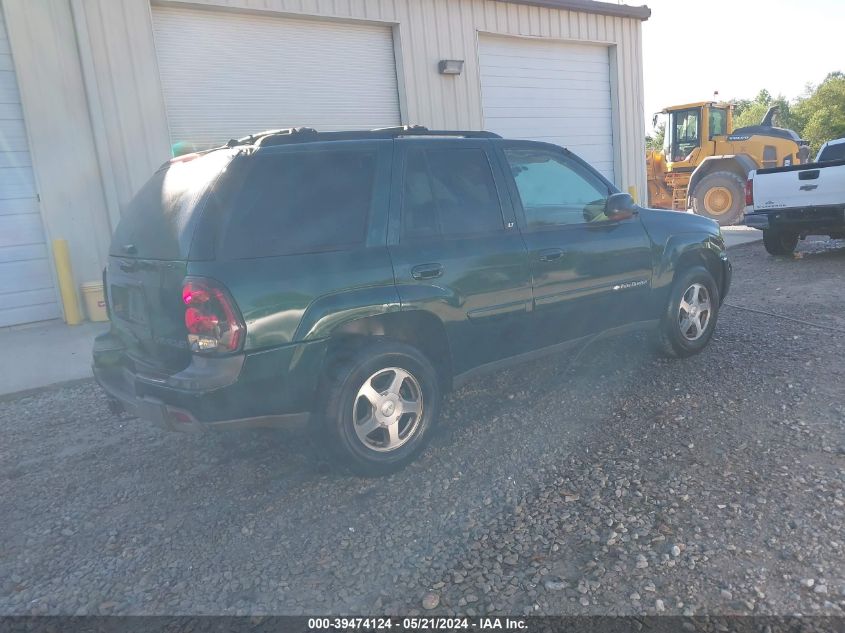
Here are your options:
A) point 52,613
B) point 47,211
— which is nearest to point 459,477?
point 52,613

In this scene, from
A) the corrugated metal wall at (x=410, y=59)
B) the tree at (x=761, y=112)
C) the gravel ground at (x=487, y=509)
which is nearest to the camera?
the gravel ground at (x=487, y=509)

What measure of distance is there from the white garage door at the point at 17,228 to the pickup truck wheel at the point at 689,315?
726 cm

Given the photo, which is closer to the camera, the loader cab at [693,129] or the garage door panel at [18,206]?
the garage door panel at [18,206]

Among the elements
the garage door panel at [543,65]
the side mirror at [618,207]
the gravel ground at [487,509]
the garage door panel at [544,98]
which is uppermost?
the garage door panel at [543,65]

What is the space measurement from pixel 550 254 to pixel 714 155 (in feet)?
Result: 46.4

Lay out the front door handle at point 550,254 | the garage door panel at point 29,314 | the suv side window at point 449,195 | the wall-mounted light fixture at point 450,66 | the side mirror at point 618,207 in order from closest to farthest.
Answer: the suv side window at point 449,195 < the front door handle at point 550,254 < the side mirror at point 618,207 < the garage door panel at point 29,314 < the wall-mounted light fixture at point 450,66

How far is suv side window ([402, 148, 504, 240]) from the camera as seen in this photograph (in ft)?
12.1

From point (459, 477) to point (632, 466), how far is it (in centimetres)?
94

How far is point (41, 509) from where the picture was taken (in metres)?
3.46

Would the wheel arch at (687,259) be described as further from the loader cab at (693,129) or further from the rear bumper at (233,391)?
the loader cab at (693,129)

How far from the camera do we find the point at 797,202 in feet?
30.7

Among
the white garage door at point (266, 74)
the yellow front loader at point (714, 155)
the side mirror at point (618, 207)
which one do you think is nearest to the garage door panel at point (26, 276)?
the white garage door at point (266, 74)

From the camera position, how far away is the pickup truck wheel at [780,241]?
10.2 m

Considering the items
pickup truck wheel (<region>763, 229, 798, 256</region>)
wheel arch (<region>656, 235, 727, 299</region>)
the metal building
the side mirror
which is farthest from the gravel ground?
pickup truck wheel (<region>763, 229, 798, 256</region>)
